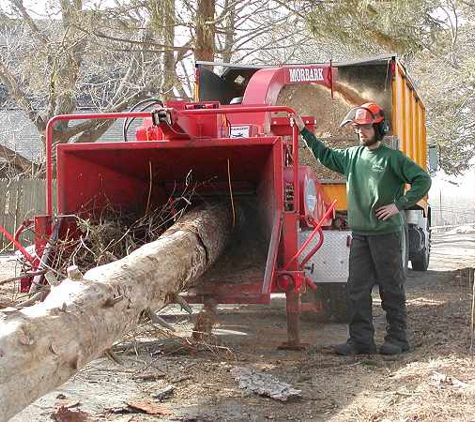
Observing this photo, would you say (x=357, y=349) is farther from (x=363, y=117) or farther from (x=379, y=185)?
(x=363, y=117)

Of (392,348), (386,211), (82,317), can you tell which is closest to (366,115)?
(386,211)

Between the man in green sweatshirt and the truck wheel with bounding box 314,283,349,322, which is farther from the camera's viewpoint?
the truck wheel with bounding box 314,283,349,322

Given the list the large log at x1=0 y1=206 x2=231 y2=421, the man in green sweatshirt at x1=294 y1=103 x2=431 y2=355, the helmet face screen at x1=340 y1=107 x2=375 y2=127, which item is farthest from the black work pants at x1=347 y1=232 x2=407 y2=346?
the large log at x1=0 y1=206 x2=231 y2=421

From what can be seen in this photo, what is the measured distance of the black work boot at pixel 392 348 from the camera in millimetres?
5622

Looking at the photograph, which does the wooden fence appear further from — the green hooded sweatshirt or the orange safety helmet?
the orange safety helmet

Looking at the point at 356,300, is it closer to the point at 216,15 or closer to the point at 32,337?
the point at 32,337

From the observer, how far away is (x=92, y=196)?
6051mm

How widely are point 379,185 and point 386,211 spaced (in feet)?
0.75

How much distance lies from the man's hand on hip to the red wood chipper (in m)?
0.41

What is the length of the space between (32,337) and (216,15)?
383 inches

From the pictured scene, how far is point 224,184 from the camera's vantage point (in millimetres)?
6547

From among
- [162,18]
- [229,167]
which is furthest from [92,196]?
[162,18]

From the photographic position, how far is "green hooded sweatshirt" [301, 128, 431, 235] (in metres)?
5.69

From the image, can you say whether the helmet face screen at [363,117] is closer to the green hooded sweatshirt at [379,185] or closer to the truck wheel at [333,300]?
the green hooded sweatshirt at [379,185]
